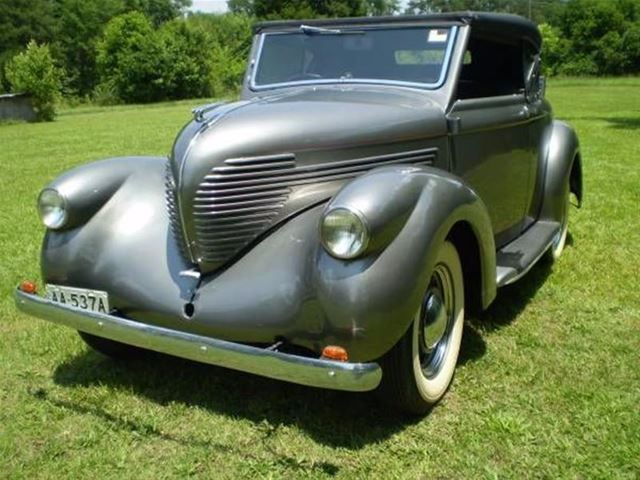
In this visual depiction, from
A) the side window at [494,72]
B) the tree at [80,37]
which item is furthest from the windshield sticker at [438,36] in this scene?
the tree at [80,37]

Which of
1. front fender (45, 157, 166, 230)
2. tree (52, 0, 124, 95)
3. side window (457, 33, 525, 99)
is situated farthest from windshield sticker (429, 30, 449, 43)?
tree (52, 0, 124, 95)

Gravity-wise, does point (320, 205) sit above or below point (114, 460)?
above

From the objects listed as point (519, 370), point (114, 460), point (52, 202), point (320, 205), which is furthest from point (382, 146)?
point (114, 460)

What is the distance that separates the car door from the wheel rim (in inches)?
29.3

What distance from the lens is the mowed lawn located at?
108 inches

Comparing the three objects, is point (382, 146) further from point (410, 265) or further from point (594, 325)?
point (594, 325)

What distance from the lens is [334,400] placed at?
3242 millimetres

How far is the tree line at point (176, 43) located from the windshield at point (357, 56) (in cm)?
3155

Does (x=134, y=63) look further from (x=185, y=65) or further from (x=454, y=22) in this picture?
(x=454, y=22)

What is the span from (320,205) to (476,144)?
125 cm

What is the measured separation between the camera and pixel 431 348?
3188 mm

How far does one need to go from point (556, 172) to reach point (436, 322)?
7.52ft

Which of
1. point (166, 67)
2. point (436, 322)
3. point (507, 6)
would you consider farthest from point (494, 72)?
point (507, 6)

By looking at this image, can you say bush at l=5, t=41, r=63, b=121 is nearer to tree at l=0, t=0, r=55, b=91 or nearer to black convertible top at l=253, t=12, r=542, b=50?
tree at l=0, t=0, r=55, b=91
